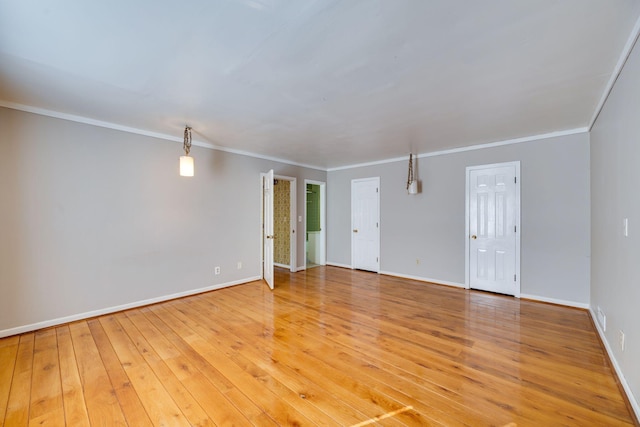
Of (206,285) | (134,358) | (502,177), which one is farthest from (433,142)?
(134,358)

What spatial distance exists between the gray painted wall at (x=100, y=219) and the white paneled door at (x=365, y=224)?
8.67ft

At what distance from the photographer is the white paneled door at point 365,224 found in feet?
18.7

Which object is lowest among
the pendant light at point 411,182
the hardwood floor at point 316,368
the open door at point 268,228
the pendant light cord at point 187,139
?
the hardwood floor at point 316,368

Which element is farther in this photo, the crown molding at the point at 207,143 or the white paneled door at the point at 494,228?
the white paneled door at the point at 494,228

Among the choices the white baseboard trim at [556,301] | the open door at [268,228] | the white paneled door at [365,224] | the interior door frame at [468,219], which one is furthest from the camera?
the white paneled door at [365,224]

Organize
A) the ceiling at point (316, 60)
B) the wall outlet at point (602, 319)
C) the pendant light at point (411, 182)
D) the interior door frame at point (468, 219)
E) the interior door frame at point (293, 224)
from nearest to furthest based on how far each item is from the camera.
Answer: the ceiling at point (316, 60) → the wall outlet at point (602, 319) → the interior door frame at point (468, 219) → the pendant light at point (411, 182) → the interior door frame at point (293, 224)

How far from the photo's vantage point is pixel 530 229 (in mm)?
3910

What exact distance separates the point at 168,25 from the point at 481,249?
4.79 metres

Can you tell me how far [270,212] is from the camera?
4605 mm

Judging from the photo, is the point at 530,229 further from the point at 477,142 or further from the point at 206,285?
the point at 206,285

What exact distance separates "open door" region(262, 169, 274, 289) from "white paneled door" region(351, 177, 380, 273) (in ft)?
6.82

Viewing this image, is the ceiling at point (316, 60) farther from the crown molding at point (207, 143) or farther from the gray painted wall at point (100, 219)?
the gray painted wall at point (100, 219)

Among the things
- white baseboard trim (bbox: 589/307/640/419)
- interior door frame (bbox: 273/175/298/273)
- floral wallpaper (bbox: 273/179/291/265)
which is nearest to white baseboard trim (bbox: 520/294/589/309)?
white baseboard trim (bbox: 589/307/640/419)

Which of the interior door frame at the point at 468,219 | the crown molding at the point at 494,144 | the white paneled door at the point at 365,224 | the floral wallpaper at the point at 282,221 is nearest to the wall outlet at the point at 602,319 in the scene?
the interior door frame at the point at 468,219
